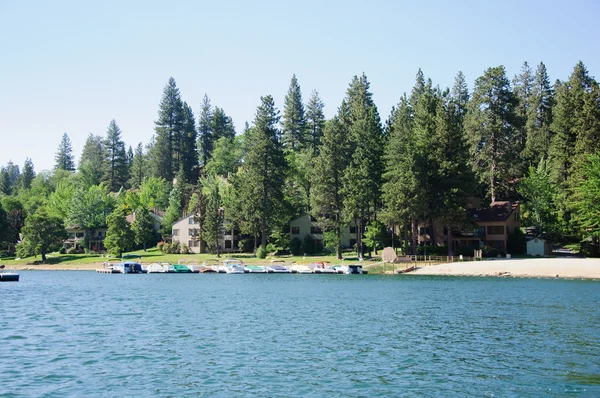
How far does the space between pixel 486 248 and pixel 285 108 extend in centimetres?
7218

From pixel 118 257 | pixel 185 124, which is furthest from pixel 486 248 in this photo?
pixel 185 124

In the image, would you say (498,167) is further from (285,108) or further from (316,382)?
(316,382)

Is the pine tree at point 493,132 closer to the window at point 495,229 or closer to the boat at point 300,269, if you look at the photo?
the window at point 495,229

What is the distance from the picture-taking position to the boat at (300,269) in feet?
289

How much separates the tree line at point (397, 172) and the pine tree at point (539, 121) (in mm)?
336

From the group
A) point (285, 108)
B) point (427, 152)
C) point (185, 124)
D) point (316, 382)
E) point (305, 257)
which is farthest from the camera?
point (185, 124)

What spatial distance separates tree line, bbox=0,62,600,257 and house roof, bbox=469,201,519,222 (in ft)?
10.3

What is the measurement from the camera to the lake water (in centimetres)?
2306

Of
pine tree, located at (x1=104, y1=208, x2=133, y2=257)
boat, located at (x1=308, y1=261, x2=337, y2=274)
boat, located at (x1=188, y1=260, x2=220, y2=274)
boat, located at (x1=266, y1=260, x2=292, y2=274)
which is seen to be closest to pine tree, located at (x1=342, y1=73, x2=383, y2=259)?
boat, located at (x1=308, y1=261, x2=337, y2=274)

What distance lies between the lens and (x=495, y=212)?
98.5 m

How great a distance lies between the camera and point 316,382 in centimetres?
2348

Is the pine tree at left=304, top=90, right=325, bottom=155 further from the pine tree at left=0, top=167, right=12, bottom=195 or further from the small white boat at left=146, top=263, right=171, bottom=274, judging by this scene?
the pine tree at left=0, top=167, right=12, bottom=195

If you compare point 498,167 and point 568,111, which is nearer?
point 568,111

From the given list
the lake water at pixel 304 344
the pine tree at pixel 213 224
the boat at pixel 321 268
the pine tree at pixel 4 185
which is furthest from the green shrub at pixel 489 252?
the pine tree at pixel 4 185
